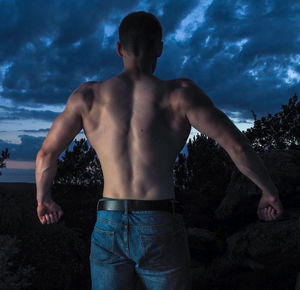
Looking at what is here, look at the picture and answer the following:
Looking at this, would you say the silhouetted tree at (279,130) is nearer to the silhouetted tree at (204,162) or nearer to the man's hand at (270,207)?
the silhouetted tree at (204,162)

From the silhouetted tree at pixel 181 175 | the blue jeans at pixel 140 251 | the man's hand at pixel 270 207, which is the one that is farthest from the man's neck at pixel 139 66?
the silhouetted tree at pixel 181 175

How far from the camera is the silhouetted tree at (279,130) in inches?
516

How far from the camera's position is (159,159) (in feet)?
9.12

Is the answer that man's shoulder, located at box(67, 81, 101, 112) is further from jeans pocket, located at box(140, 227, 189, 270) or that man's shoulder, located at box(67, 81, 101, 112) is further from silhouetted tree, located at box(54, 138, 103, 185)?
silhouetted tree, located at box(54, 138, 103, 185)

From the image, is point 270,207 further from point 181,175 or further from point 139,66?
point 181,175

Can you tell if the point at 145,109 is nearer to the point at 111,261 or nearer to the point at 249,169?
the point at 249,169

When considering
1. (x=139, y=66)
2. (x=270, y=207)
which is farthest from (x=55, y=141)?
(x=270, y=207)

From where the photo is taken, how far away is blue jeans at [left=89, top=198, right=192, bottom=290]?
8.86 feet

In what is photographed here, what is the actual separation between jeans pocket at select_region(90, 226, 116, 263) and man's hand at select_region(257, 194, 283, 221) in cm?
115

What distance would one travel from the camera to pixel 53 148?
312cm

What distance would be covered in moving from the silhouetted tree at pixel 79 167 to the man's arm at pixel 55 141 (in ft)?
36.5

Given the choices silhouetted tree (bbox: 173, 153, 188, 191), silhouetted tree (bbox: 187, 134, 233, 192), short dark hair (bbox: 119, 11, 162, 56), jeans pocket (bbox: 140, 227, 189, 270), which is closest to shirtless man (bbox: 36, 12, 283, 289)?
short dark hair (bbox: 119, 11, 162, 56)

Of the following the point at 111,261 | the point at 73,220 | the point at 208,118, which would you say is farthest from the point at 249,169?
the point at 73,220

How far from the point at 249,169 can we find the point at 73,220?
25.9 feet
